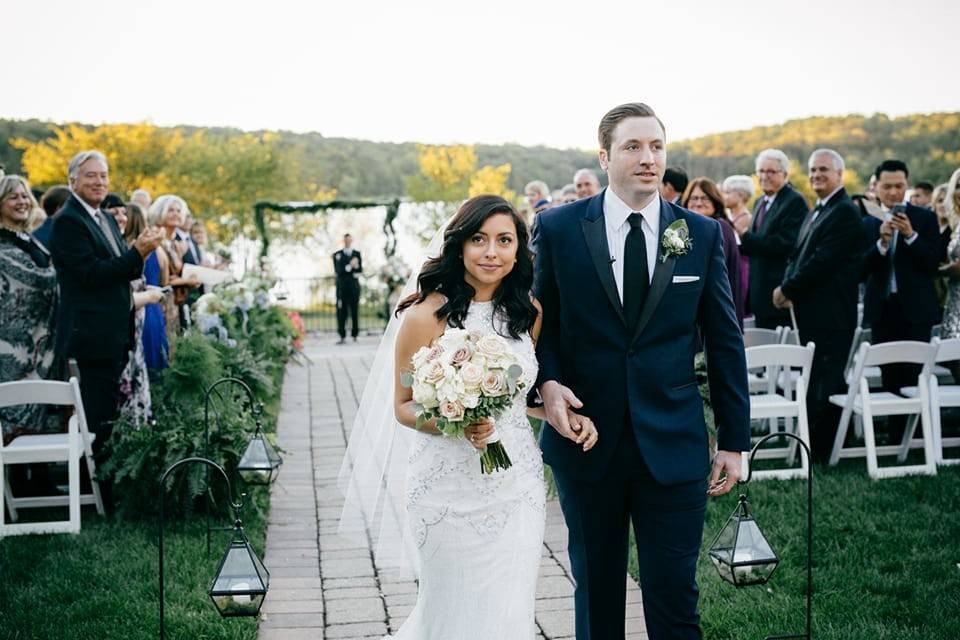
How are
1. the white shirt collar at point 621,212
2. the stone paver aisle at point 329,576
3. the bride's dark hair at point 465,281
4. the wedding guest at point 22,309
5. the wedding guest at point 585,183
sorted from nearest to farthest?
the white shirt collar at point 621,212 → the bride's dark hair at point 465,281 → the stone paver aisle at point 329,576 → the wedding guest at point 22,309 → the wedding guest at point 585,183

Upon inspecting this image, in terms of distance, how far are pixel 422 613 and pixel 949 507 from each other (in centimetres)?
410

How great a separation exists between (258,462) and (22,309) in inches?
104

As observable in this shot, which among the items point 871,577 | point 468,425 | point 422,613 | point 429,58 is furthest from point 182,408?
point 429,58

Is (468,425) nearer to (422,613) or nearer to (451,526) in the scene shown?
(451,526)

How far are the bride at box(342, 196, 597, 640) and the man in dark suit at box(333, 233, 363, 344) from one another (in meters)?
16.0

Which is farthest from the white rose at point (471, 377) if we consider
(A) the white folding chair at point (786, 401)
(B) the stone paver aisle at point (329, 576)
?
(A) the white folding chair at point (786, 401)

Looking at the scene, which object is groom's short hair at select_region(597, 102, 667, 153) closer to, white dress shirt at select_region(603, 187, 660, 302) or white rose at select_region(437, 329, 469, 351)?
white dress shirt at select_region(603, 187, 660, 302)

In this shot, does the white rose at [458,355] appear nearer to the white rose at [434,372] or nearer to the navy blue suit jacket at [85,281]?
the white rose at [434,372]

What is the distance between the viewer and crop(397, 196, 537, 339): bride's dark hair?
352cm

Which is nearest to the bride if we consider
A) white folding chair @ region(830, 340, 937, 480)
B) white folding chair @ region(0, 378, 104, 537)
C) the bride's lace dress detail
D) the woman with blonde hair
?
the bride's lace dress detail

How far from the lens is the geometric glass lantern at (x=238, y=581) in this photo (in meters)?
3.17

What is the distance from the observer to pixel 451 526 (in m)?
3.44

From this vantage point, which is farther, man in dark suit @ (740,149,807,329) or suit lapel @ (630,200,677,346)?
man in dark suit @ (740,149,807,329)

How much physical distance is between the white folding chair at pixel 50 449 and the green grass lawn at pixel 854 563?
3.58 meters
